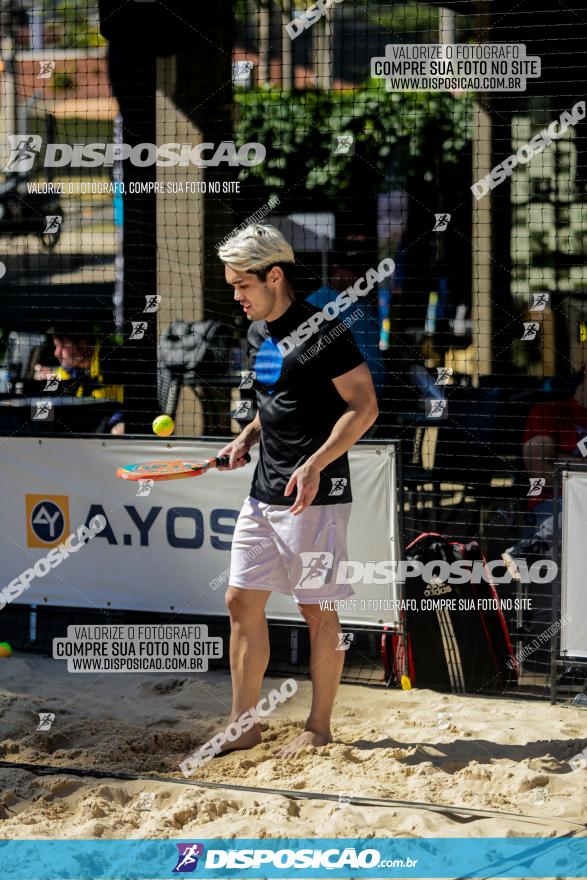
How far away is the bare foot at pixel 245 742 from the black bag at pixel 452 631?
120cm

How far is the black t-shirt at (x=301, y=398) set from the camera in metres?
3.98

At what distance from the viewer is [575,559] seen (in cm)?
482

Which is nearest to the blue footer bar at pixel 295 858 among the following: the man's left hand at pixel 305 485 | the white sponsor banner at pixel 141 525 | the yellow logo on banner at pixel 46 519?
the man's left hand at pixel 305 485

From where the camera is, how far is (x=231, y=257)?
3.96m

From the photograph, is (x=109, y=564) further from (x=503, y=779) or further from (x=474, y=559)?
(x=503, y=779)

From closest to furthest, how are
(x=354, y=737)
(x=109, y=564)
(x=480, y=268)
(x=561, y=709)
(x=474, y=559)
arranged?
(x=354, y=737)
(x=561, y=709)
(x=474, y=559)
(x=109, y=564)
(x=480, y=268)

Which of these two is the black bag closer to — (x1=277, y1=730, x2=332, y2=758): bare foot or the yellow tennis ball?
(x1=277, y1=730, x2=332, y2=758): bare foot

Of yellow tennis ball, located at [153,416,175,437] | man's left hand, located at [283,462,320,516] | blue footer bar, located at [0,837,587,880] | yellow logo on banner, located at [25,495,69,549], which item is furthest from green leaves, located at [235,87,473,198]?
Answer: blue footer bar, located at [0,837,587,880]

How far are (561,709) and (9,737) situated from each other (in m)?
2.52

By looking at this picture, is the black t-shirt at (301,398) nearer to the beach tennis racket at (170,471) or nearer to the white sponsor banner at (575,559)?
the beach tennis racket at (170,471)

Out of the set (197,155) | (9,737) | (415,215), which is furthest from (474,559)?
(415,215)

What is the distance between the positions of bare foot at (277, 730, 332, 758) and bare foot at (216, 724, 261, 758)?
138mm

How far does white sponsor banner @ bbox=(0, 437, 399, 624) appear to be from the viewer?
5.21 m

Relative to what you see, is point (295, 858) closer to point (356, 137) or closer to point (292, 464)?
point (292, 464)
